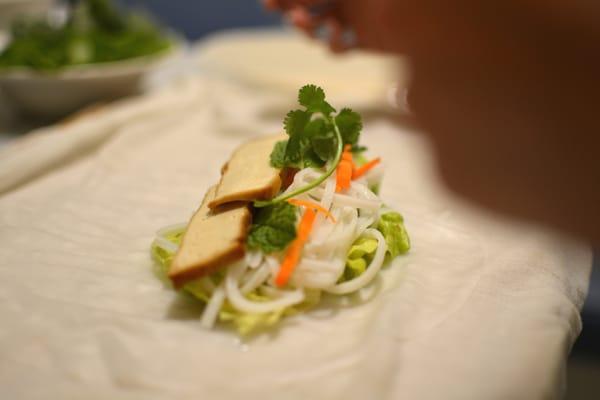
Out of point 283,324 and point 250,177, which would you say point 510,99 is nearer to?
point 283,324

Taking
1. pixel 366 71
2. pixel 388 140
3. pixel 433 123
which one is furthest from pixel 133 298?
pixel 366 71

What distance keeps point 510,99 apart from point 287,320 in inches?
28.4

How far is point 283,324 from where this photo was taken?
1.34 metres

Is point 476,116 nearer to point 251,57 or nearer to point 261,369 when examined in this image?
point 261,369

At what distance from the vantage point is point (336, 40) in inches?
111

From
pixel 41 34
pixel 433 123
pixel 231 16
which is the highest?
pixel 433 123

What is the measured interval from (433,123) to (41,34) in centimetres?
239

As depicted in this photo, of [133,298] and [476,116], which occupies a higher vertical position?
[476,116]

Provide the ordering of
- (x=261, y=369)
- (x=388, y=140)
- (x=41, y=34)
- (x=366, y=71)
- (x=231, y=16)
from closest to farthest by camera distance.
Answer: (x=261, y=369) < (x=388, y=140) < (x=41, y=34) < (x=366, y=71) < (x=231, y=16)

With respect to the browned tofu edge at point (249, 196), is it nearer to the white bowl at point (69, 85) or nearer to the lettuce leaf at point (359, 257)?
the lettuce leaf at point (359, 257)

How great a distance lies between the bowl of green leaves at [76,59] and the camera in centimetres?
262

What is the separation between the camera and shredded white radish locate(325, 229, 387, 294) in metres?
1.42

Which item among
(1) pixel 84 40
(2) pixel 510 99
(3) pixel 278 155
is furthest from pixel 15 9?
(2) pixel 510 99

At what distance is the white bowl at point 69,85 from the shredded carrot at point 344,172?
4.58 feet
